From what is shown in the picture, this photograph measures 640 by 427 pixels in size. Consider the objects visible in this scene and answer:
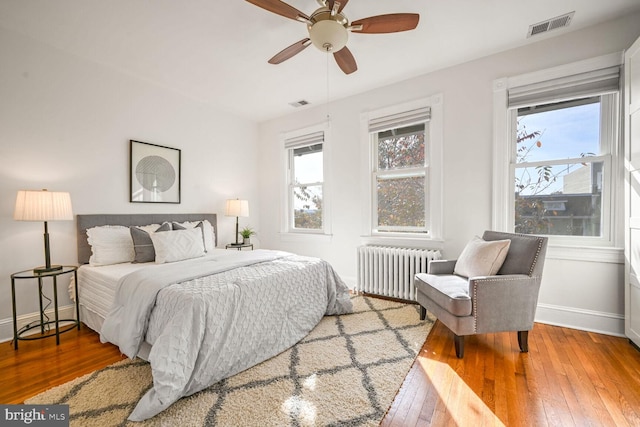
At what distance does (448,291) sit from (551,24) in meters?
2.44

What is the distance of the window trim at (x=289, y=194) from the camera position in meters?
4.08

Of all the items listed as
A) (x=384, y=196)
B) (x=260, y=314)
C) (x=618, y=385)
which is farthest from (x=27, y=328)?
(x=618, y=385)

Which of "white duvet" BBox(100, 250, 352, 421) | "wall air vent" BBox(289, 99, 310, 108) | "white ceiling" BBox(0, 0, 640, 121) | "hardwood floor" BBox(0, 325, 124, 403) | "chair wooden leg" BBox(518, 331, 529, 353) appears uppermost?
"white ceiling" BBox(0, 0, 640, 121)

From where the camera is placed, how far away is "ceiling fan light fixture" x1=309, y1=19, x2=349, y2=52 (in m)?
1.82

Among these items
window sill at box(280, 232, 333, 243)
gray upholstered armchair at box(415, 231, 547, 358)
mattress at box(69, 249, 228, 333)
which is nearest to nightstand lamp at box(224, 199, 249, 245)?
window sill at box(280, 232, 333, 243)

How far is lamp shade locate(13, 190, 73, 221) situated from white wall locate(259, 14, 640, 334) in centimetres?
282

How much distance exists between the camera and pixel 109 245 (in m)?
2.81

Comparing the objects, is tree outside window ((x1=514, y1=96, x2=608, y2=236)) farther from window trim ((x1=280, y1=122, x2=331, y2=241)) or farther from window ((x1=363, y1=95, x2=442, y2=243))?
window trim ((x1=280, y1=122, x2=331, y2=241))

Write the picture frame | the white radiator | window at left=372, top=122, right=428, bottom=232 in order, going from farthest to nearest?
window at left=372, top=122, right=428, bottom=232 → the picture frame → the white radiator

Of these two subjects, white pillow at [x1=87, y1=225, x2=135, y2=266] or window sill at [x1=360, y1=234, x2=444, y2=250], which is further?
window sill at [x1=360, y1=234, x2=444, y2=250]

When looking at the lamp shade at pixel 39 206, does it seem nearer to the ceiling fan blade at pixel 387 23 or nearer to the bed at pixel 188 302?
the bed at pixel 188 302

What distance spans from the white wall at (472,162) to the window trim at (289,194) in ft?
0.33

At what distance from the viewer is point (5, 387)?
181 cm

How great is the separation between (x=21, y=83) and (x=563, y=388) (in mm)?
4808
